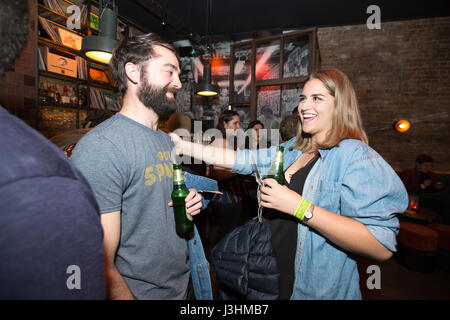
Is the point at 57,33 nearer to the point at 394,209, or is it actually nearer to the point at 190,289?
the point at 190,289

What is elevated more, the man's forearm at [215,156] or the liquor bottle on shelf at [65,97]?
the liquor bottle on shelf at [65,97]

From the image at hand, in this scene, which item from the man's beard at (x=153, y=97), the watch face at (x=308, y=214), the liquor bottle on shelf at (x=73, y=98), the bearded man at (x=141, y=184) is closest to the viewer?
the bearded man at (x=141, y=184)

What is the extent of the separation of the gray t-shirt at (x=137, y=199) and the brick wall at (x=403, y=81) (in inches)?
227

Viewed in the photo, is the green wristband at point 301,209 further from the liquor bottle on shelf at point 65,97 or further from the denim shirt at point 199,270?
the liquor bottle on shelf at point 65,97

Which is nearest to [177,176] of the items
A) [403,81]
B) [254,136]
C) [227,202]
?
[227,202]

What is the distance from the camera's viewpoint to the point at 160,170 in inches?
47.6

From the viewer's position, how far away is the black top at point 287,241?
4.09ft

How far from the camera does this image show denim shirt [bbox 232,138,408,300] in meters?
1.00

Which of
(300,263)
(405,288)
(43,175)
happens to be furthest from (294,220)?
(405,288)

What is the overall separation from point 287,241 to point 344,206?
371 mm

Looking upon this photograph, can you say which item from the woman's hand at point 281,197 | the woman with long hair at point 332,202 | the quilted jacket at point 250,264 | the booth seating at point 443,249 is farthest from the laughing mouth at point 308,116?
the booth seating at point 443,249

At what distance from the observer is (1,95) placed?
332 centimetres

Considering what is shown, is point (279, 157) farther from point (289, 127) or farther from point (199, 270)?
point (289, 127)

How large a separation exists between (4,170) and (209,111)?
7.26 meters
